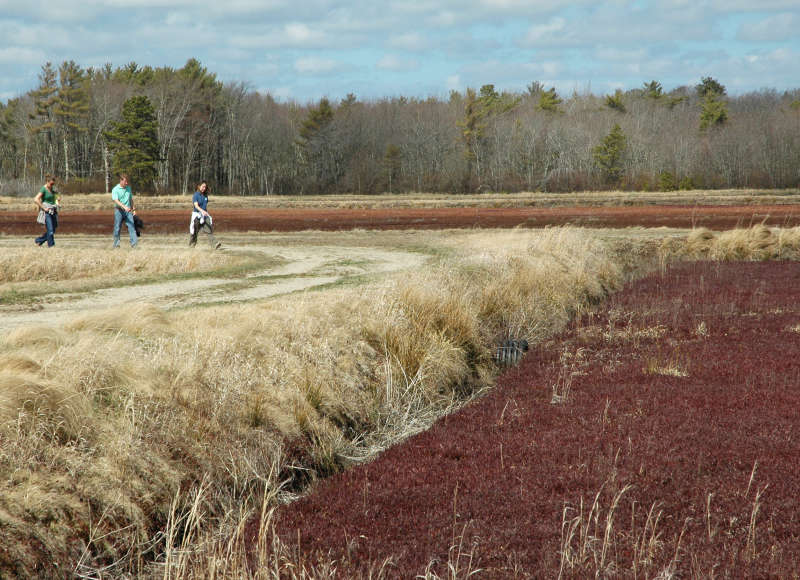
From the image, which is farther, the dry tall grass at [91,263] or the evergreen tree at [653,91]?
the evergreen tree at [653,91]

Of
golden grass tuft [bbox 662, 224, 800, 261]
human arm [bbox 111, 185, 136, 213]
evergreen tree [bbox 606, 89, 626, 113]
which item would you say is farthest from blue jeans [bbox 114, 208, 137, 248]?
Answer: evergreen tree [bbox 606, 89, 626, 113]

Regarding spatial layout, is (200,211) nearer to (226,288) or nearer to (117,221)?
(117,221)

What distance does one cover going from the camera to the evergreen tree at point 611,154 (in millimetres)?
83875

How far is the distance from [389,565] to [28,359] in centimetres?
368

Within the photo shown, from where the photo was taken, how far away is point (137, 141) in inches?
3105

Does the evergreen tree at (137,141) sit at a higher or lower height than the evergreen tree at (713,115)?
lower

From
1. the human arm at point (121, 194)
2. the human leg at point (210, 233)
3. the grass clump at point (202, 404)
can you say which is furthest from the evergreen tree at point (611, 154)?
the grass clump at point (202, 404)

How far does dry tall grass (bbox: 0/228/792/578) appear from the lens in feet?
20.3

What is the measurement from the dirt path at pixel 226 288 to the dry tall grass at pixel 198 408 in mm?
2382

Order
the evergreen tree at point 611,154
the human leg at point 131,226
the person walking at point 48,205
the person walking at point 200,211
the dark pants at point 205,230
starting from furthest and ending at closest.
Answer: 1. the evergreen tree at point 611,154
2. the dark pants at point 205,230
3. the human leg at point 131,226
4. the person walking at point 200,211
5. the person walking at point 48,205

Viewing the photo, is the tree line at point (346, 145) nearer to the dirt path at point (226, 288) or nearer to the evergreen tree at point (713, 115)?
the evergreen tree at point (713, 115)

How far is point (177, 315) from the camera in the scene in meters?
11.1

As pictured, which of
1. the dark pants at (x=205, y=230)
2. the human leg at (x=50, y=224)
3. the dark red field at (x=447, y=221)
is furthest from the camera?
the dark red field at (x=447, y=221)

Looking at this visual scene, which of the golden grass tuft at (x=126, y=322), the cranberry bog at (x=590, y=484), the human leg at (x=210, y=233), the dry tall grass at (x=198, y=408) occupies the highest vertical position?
the human leg at (x=210, y=233)
